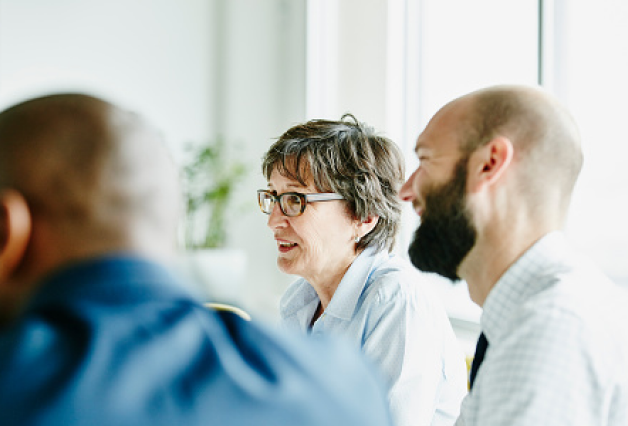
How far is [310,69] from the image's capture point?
169 inches

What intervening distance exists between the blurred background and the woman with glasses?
0.17 meters

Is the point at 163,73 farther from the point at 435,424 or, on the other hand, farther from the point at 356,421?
the point at 356,421

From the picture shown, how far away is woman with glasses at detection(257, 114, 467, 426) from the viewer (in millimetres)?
1711

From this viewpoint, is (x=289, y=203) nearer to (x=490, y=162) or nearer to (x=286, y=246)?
(x=286, y=246)

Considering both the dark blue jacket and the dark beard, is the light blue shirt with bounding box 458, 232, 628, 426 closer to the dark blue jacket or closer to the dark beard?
the dark beard

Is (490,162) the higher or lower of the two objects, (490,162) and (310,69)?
the lower

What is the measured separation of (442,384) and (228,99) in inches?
146

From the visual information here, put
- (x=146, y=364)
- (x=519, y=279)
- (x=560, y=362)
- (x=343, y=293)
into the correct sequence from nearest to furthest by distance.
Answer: (x=146, y=364)
(x=560, y=362)
(x=519, y=279)
(x=343, y=293)

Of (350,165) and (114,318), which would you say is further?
(350,165)

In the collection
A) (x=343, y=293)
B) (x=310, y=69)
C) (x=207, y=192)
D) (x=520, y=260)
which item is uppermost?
(x=310, y=69)

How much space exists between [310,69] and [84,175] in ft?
12.4

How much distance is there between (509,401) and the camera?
985 mm

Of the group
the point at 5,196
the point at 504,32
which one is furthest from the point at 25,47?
the point at 5,196

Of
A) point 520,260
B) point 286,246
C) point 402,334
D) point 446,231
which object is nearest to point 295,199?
point 286,246
